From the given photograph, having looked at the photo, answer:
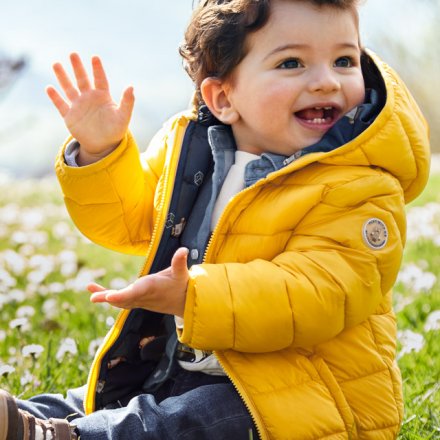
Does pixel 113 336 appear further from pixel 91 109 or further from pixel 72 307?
pixel 72 307

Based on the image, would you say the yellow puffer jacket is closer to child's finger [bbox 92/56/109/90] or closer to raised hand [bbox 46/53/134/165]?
raised hand [bbox 46/53/134/165]

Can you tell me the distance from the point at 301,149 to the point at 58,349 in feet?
5.13

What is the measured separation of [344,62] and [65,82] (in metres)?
0.96

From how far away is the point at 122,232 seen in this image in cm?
318

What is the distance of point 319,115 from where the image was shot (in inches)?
110

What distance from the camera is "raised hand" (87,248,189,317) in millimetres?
2359

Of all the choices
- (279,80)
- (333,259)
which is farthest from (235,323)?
(279,80)

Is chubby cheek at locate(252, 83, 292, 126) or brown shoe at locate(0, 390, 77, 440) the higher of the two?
chubby cheek at locate(252, 83, 292, 126)

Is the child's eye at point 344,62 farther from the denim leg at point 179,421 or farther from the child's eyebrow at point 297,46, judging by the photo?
the denim leg at point 179,421

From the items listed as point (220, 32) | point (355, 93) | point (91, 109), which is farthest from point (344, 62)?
point (91, 109)

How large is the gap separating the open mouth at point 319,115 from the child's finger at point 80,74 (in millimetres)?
745

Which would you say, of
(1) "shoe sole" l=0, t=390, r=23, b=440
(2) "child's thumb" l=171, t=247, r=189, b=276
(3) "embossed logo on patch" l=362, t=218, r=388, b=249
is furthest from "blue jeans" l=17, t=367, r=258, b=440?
(3) "embossed logo on patch" l=362, t=218, r=388, b=249

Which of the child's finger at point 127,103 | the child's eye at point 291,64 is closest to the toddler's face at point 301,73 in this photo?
the child's eye at point 291,64

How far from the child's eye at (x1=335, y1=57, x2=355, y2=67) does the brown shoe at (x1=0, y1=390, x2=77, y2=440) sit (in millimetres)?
1383
